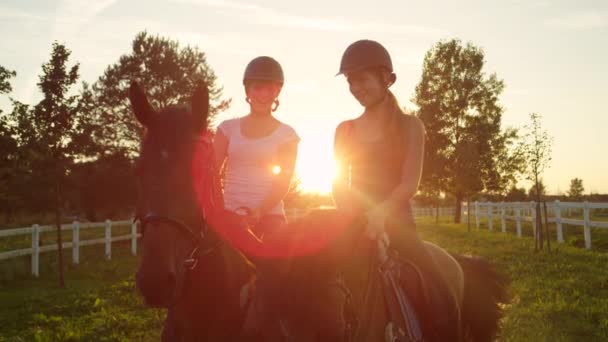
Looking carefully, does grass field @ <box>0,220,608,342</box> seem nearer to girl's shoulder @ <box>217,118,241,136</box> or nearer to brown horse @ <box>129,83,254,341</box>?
girl's shoulder @ <box>217,118,241,136</box>

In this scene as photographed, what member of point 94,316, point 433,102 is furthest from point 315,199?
point 94,316

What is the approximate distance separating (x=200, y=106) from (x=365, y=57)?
1.49 m

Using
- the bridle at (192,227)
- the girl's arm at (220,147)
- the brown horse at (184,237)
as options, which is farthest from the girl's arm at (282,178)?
the bridle at (192,227)

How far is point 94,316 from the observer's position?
403 inches

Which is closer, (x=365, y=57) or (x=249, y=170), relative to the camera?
(x=365, y=57)

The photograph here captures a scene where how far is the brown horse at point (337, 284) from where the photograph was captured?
2.89 m

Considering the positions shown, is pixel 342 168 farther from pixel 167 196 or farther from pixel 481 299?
pixel 481 299

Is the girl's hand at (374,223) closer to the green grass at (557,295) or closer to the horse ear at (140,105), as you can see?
the horse ear at (140,105)

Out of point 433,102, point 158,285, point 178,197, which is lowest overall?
point 158,285

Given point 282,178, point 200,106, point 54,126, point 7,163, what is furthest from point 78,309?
point 7,163

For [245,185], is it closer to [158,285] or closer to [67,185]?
[158,285]

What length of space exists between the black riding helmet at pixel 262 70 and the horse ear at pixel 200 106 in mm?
1558

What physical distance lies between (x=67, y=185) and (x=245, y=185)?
12.0 m

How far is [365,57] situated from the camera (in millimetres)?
4043
